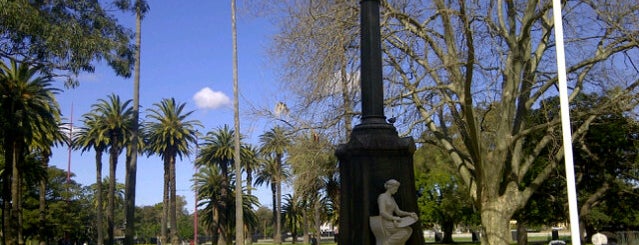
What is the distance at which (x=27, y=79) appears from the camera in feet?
129

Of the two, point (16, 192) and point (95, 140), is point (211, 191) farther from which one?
point (16, 192)

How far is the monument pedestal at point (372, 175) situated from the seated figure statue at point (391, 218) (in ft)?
0.93

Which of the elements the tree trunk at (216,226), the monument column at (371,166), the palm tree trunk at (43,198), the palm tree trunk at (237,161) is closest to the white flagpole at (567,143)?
the monument column at (371,166)

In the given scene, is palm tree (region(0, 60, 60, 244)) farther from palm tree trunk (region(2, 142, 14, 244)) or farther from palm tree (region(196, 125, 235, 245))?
palm tree (region(196, 125, 235, 245))

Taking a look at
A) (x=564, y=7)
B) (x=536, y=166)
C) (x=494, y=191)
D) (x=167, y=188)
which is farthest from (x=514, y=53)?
(x=167, y=188)

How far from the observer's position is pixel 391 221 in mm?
10195

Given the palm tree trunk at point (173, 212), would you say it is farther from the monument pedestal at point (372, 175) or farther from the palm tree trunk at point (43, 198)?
the monument pedestal at point (372, 175)

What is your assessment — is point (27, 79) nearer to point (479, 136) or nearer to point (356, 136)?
point (479, 136)

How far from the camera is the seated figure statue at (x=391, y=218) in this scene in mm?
10109

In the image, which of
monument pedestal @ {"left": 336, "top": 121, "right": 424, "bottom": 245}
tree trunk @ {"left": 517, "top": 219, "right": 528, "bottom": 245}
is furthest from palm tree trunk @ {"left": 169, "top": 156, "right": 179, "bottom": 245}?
monument pedestal @ {"left": 336, "top": 121, "right": 424, "bottom": 245}

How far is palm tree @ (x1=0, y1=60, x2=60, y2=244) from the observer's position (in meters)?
36.2

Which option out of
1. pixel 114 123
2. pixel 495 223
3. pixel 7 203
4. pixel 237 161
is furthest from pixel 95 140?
pixel 495 223

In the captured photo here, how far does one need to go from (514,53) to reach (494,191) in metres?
4.41

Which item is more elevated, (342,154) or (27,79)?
(27,79)
